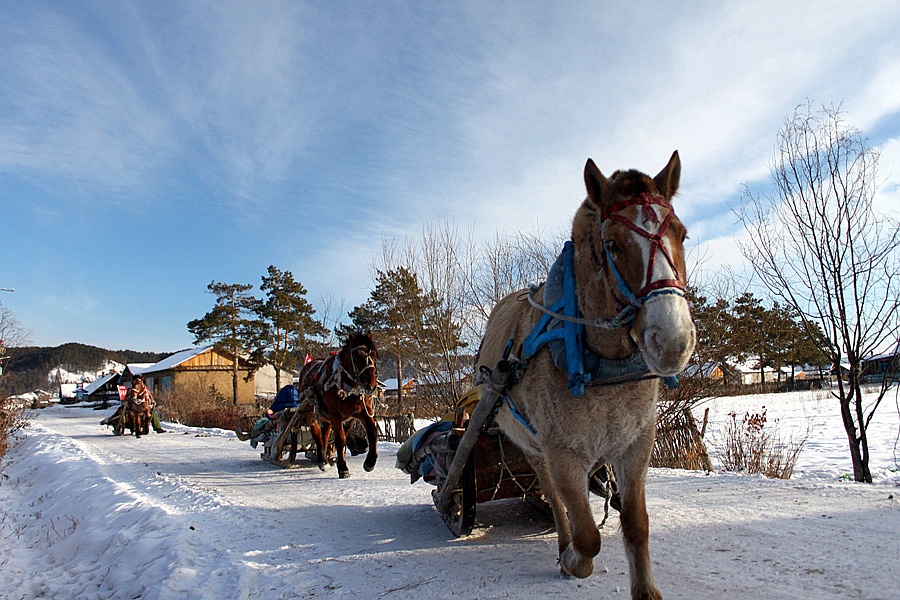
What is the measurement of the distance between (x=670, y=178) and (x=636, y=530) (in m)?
1.76

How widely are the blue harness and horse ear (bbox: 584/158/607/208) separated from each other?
0.33m

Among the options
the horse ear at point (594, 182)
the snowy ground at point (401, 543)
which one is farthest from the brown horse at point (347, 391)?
the horse ear at point (594, 182)

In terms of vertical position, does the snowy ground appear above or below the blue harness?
below

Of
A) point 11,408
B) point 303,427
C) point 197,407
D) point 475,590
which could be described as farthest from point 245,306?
point 475,590

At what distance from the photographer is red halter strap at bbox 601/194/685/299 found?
7.54 ft

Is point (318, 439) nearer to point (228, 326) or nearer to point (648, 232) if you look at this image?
point (648, 232)

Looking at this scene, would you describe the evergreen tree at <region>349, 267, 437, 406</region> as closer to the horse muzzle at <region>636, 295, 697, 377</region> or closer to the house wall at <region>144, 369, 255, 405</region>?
the horse muzzle at <region>636, 295, 697, 377</region>

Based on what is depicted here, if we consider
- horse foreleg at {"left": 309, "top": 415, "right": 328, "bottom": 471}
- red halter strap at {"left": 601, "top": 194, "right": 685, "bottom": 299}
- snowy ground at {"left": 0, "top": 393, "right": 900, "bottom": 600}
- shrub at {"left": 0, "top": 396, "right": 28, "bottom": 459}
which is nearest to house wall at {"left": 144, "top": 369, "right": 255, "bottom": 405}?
shrub at {"left": 0, "top": 396, "right": 28, "bottom": 459}

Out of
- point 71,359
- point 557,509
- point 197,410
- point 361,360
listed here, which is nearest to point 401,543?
point 557,509

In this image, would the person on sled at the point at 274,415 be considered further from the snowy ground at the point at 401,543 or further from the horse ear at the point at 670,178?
the horse ear at the point at 670,178

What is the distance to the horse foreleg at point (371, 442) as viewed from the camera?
8.17 meters

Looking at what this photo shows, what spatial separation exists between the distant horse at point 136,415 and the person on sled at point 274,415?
9537mm

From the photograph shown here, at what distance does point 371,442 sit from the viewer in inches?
332

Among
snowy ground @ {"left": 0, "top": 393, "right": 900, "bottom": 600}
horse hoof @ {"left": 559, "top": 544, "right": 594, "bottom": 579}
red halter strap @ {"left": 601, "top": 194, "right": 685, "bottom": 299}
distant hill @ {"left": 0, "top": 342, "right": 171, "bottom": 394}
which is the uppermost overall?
distant hill @ {"left": 0, "top": 342, "right": 171, "bottom": 394}
